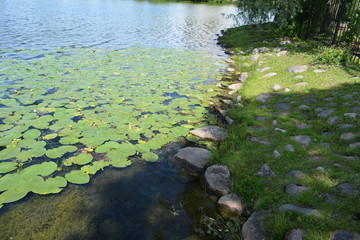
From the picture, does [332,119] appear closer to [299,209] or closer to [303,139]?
[303,139]

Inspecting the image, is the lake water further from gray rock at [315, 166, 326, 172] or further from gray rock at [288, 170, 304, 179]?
gray rock at [315, 166, 326, 172]

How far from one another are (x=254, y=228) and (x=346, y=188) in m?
1.35

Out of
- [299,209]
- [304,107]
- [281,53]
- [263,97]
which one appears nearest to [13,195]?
[299,209]

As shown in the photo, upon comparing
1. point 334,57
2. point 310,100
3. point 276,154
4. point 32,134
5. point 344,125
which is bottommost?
point 32,134

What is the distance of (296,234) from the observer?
2.95m

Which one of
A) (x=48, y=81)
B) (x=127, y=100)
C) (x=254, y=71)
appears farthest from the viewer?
(x=254, y=71)

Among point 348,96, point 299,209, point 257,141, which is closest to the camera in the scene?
point 299,209

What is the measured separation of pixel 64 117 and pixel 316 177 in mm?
5270

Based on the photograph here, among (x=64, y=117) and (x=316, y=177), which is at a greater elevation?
(x=316, y=177)

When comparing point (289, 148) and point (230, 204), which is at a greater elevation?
point (289, 148)

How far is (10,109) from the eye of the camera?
6320mm

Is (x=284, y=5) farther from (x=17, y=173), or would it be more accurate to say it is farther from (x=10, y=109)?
(x=17, y=173)

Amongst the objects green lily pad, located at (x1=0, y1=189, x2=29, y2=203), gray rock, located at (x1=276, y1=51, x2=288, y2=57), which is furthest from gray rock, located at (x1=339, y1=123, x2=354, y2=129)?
gray rock, located at (x1=276, y1=51, x2=288, y2=57)

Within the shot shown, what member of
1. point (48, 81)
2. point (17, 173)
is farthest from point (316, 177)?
point (48, 81)
